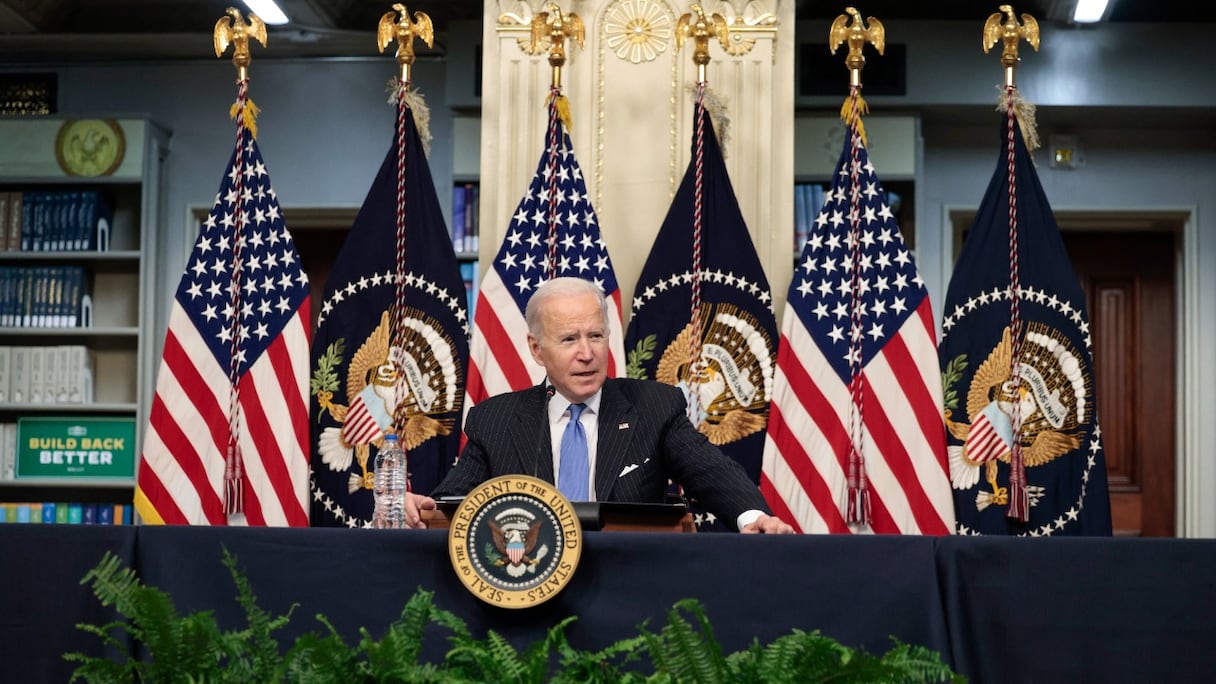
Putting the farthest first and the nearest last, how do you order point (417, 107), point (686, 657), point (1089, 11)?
point (1089, 11)
point (417, 107)
point (686, 657)

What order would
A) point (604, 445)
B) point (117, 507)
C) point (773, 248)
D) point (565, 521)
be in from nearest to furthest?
point (565, 521)
point (604, 445)
point (773, 248)
point (117, 507)

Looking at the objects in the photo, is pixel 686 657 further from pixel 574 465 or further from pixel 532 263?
pixel 532 263

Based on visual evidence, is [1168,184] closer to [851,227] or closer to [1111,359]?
[1111,359]

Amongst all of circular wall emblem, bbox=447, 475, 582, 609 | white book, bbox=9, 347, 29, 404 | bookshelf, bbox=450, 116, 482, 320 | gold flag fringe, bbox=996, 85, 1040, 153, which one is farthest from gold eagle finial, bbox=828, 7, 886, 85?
white book, bbox=9, 347, 29, 404

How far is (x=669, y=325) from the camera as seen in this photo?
4078 millimetres

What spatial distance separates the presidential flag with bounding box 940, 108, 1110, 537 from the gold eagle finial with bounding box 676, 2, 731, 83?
93 centimetres

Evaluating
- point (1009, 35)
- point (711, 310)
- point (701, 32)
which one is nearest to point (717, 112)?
point (701, 32)

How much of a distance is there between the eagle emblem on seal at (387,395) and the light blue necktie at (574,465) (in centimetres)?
144

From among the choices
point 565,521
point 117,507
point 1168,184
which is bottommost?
point 117,507

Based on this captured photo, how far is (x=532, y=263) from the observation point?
162 inches

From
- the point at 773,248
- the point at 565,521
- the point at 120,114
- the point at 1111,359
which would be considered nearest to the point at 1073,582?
the point at 565,521

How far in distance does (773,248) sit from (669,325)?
46 cm

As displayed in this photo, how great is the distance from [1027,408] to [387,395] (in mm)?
1961

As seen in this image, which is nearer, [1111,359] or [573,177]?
[573,177]
